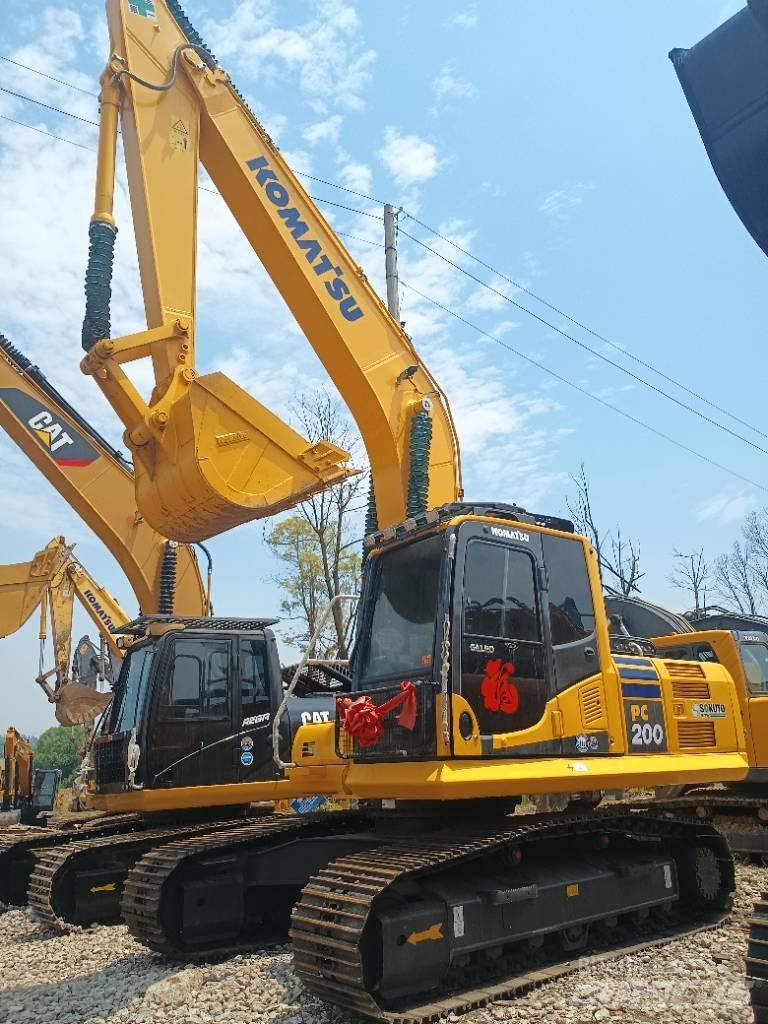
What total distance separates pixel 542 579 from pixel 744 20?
4.19 metres

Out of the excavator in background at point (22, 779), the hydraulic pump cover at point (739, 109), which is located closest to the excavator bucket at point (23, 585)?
the excavator in background at point (22, 779)

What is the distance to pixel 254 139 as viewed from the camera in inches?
405

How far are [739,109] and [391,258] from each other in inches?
516

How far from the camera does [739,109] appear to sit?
84.6 inches

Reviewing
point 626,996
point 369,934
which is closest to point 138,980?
point 369,934

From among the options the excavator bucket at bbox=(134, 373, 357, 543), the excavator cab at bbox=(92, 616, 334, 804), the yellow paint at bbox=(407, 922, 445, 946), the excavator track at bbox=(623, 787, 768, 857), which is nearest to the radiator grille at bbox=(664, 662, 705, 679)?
the excavator track at bbox=(623, 787, 768, 857)

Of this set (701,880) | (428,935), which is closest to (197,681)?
(428,935)

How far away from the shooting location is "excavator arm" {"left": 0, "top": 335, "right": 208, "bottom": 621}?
13633 millimetres

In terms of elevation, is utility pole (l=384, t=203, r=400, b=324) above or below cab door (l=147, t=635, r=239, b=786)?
above

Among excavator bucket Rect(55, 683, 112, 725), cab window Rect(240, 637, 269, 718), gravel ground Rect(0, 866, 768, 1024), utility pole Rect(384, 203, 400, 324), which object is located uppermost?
utility pole Rect(384, 203, 400, 324)

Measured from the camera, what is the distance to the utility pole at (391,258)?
14383mm

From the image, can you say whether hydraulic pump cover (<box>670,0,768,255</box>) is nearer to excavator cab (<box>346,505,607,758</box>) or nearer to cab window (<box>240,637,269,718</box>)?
excavator cab (<box>346,505,607,758</box>)

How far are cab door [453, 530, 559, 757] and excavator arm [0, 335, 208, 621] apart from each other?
847 cm

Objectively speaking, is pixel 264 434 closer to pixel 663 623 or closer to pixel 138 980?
pixel 138 980
